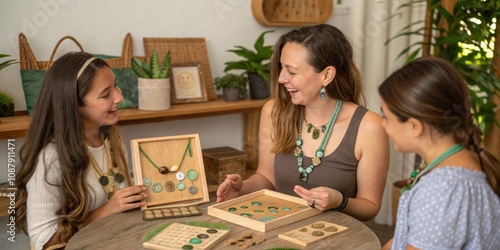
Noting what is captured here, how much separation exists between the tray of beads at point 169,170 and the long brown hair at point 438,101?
34.1 inches

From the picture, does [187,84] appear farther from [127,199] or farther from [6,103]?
[127,199]

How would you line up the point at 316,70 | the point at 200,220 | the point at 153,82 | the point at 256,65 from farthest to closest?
the point at 256,65
the point at 153,82
the point at 316,70
the point at 200,220

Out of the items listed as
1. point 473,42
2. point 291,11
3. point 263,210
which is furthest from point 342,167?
point 291,11

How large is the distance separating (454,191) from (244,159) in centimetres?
201

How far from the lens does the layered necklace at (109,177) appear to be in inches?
86.0

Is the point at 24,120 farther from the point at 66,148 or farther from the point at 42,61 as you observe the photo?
the point at 66,148

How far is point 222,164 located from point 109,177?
3.60ft

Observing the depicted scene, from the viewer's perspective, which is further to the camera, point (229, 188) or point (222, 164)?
point (222, 164)

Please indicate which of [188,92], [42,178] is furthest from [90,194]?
[188,92]

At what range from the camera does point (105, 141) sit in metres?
2.28

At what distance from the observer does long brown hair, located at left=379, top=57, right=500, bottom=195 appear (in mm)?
1470

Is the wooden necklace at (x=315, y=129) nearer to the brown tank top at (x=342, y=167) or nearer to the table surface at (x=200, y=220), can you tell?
the brown tank top at (x=342, y=167)

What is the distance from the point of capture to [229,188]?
2223mm

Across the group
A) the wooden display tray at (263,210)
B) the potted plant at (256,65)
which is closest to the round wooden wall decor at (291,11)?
the potted plant at (256,65)
